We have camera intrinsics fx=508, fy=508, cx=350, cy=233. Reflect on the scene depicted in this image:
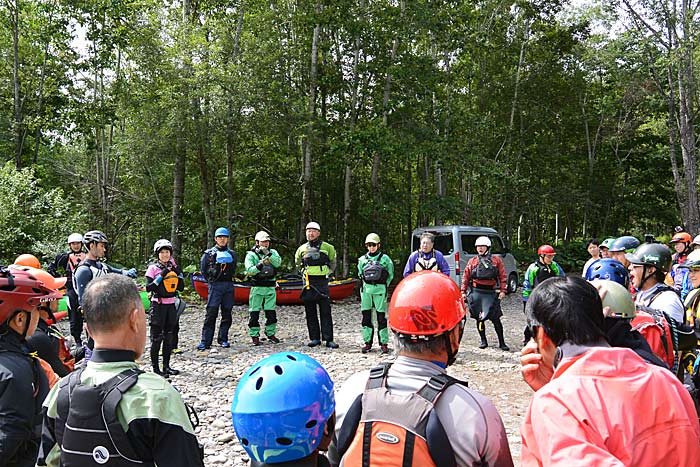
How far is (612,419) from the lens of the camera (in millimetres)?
1371

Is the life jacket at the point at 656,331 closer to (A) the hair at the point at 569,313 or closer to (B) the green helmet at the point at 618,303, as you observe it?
(B) the green helmet at the point at 618,303

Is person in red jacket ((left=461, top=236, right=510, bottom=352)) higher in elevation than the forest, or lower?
lower

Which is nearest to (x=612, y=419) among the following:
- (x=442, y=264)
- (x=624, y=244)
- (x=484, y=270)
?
(x=624, y=244)

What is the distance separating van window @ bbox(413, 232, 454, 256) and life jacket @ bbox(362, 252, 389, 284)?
603cm

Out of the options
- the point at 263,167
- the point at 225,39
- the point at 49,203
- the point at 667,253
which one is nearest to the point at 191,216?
the point at 263,167

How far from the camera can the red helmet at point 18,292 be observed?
2.57 meters

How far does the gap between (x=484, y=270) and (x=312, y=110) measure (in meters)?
8.66

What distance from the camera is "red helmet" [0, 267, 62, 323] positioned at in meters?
2.57

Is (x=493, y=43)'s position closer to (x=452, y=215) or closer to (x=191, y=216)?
(x=452, y=215)

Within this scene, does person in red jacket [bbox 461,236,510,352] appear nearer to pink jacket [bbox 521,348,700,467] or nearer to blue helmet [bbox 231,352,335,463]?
pink jacket [bbox 521,348,700,467]

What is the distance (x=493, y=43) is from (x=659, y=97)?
328 inches

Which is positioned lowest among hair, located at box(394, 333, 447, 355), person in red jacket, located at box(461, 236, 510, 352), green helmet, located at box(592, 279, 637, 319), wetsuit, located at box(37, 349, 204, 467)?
person in red jacket, located at box(461, 236, 510, 352)

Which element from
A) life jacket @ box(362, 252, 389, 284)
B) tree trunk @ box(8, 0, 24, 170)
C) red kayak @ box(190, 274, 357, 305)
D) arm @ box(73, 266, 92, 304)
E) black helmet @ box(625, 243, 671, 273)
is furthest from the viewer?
tree trunk @ box(8, 0, 24, 170)

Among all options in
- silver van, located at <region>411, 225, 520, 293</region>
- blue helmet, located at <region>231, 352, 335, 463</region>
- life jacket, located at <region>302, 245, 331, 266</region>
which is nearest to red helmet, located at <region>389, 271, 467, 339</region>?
blue helmet, located at <region>231, 352, 335, 463</region>
